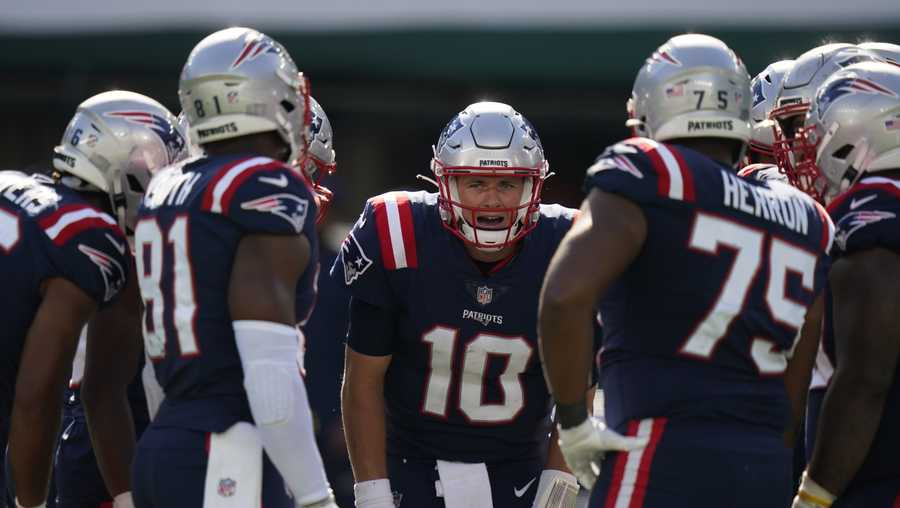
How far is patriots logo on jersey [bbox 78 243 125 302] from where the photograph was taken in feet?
11.0

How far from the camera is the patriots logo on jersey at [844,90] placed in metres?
3.58

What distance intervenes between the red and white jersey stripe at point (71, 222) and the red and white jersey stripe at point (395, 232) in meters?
0.82

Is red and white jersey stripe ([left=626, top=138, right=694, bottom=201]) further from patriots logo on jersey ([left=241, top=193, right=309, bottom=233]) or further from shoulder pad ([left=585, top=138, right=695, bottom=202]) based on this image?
patriots logo on jersey ([left=241, top=193, right=309, bottom=233])

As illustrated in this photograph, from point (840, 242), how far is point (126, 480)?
6.29 feet

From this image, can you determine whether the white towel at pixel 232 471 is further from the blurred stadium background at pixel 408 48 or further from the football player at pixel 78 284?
the blurred stadium background at pixel 408 48

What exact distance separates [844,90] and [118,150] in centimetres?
192

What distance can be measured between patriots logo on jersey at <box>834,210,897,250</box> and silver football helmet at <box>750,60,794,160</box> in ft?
4.06

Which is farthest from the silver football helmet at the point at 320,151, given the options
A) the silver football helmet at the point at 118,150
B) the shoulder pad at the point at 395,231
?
the silver football helmet at the point at 118,150

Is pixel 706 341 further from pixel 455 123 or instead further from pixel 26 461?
pixel 26 461

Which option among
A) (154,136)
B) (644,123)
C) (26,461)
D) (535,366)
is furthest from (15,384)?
(644,123)

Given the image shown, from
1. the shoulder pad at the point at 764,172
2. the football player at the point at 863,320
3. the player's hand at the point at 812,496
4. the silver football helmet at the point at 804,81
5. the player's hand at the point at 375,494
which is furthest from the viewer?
the silver football helmet at the point at 804,81

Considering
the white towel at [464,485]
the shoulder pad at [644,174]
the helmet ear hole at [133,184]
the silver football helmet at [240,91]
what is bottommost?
the white towel at [464,485]

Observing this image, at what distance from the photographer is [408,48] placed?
A: 34.8ft

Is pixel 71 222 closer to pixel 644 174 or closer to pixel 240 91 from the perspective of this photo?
pixel 240 91
